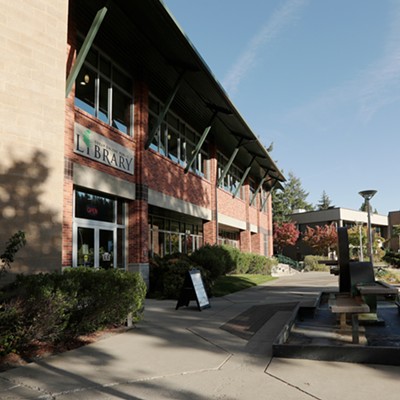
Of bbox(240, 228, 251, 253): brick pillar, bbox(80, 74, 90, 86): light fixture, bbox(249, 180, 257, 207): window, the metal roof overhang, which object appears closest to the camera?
the metal roof overhang

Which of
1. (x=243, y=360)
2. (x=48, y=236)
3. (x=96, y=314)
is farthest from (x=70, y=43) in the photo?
(x=243, y=360)

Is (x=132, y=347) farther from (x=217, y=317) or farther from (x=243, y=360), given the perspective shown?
(x=217, y=317)

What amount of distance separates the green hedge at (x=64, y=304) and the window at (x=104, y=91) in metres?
6.72

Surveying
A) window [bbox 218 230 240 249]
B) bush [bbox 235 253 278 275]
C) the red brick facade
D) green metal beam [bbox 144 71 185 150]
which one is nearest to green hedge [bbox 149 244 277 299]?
the red brick facade

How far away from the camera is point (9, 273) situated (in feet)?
24.3

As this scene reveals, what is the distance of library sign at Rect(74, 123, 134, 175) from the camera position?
11.9 m

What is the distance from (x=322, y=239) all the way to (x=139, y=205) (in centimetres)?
3790

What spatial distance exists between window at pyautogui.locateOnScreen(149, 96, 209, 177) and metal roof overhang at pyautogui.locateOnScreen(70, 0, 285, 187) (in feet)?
1.48

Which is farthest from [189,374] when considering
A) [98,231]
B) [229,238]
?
[229,238]

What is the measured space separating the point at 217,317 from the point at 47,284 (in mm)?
4602

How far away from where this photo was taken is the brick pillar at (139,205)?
14445 mm

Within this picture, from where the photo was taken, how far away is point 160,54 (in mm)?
14312

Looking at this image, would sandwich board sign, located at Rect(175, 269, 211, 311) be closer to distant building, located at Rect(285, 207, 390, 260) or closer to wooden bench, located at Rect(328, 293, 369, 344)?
wooden bench, located at Rect(328, 293, 369, 344)

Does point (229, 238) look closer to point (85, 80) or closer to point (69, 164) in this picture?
point (85, 80)
